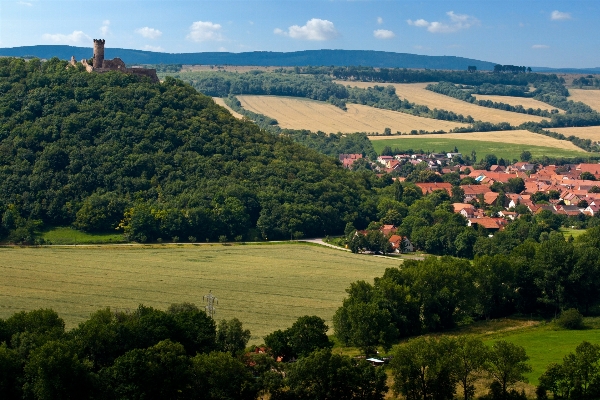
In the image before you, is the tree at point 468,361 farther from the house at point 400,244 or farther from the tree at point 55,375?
the house at point 400,244

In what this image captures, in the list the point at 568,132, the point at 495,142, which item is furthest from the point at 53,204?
the point at 568,132

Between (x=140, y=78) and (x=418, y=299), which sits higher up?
(x=140, y=78)

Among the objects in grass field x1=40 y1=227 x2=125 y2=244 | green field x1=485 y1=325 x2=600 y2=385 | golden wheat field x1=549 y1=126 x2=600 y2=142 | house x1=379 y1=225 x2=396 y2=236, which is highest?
golden wheat field x1=549 y1=126 x2=600 y2=142

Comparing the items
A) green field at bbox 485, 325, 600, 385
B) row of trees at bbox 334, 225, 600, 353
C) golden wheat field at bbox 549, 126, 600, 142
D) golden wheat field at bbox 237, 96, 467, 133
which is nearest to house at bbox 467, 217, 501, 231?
row of trees at bbox 334, 225, 600, 353

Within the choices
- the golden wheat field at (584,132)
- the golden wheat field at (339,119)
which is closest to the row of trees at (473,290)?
the golden wheat field at (339,119)

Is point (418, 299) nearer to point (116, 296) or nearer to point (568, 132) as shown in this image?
point (116, 296)

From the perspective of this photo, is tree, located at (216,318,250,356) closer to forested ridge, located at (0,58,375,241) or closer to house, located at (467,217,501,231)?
forested ridge, located at (0,58,375,241)
